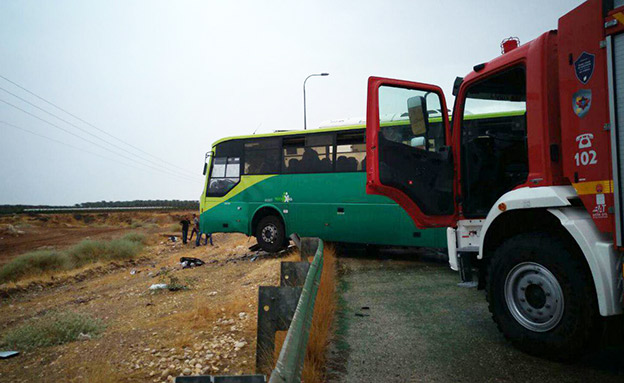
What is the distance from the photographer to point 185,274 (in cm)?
1188

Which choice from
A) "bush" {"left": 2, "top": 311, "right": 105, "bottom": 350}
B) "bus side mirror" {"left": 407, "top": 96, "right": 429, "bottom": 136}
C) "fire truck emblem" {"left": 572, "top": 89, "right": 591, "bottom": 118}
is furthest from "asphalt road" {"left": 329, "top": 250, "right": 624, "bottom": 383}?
"bush" {"left": 2, "top": 311, "right": 105, "bottom": 350}

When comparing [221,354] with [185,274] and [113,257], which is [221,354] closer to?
[185,274]

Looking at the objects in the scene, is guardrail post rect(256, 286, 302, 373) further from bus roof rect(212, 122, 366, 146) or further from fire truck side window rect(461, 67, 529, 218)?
bus roof rect(212, 122, 366, 146)

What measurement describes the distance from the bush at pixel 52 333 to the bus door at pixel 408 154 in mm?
5297

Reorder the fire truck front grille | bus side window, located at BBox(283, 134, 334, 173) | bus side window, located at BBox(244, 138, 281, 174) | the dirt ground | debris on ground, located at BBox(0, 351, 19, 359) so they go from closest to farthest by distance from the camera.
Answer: the fire truck front grille < the dirt ground < debris on ground, located at BBox(0, 351, 19, 359) < bus side window, located at BBox(283, 134, 334, 173) < bus side window, located at BBox(244, 138, 281, 174)

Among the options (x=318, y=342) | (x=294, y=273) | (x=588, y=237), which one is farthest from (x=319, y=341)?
(x=588, y=237)

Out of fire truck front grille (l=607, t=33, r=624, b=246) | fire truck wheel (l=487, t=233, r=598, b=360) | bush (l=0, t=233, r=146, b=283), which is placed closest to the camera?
fire truck front grille (l=607, t=33, r=624, b=246)

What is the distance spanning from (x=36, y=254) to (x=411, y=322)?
19.1 metres

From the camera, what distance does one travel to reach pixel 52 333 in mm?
6559

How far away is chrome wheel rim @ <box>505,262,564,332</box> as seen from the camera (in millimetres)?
Result: 3301

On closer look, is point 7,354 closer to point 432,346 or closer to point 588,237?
point 432,346

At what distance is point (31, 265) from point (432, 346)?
61.5 feet

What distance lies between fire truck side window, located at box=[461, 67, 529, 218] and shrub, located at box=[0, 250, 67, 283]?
698 inches

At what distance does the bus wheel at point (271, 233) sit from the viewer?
12445 mm
